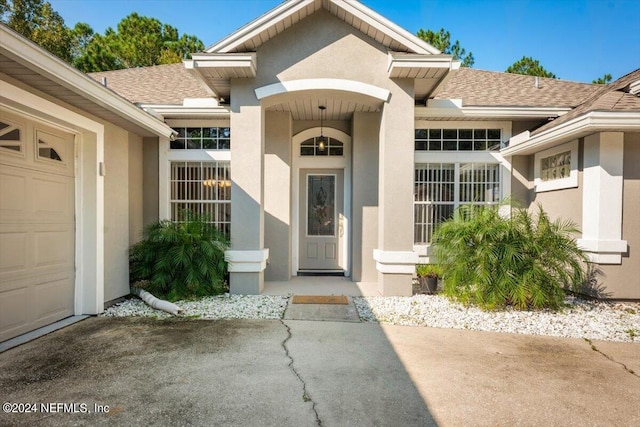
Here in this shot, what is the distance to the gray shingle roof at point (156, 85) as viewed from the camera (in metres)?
7.94

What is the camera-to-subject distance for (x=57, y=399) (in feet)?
9.37

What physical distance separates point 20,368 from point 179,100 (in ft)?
19.5

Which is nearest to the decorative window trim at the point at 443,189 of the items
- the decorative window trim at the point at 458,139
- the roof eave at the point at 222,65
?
the decorative window trim at the point at 458,139

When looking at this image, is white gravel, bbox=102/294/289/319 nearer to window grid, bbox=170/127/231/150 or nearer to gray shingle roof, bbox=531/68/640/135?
window grid, bbox=170/127/231/150

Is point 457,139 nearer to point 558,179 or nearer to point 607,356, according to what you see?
point 558,179

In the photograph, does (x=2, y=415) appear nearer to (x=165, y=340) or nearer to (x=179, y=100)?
(x=165, y=340)

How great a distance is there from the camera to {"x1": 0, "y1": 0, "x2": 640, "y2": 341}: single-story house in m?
4.43

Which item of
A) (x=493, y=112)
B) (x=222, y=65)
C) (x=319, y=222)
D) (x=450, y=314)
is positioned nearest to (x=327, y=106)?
(x=222, y=65)

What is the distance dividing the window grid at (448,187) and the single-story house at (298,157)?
0.11 ft

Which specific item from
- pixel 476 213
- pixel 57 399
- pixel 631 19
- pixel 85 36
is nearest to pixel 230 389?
pixel 57 399

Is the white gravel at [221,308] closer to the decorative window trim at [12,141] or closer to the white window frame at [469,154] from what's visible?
the decorative window trim at [12,141]

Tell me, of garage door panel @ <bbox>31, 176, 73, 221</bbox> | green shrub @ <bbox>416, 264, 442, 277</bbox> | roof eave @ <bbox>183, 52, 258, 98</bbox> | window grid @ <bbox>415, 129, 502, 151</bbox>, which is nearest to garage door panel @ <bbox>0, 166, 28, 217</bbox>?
garage door panel @ <bbox>31, 176, 73, 221</bbox>

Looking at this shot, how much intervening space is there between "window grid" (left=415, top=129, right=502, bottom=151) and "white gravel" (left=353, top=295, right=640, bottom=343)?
11.5ft

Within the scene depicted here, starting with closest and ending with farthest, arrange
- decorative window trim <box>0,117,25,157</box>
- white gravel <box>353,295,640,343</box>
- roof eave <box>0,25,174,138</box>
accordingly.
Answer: roof eave <box>0,25,174,138</box>, decorative window trim <box>0,117,25,157</box>, white gravel <box>353,295,640,343</box>
